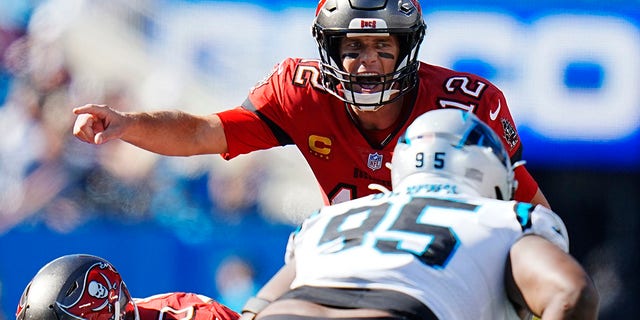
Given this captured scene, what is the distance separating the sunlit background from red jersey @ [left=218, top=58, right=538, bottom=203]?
239 cm

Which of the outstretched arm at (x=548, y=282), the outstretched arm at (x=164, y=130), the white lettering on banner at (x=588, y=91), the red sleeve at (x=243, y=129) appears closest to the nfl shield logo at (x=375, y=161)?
the red sleeve at (x=243, y=129)

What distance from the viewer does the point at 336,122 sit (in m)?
4.89

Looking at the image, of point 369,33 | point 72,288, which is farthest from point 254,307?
point 72,288

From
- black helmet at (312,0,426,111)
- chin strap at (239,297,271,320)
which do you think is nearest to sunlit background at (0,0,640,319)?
black helmet at (312,0,426,111)

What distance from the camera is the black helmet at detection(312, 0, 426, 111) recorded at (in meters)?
4.58

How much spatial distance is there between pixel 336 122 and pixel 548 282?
2250 millimetres

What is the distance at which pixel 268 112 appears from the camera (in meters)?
4.99

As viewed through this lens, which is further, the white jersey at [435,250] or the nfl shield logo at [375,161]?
the nfl shield logo at [375,161]

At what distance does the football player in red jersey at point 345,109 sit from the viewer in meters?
4.60

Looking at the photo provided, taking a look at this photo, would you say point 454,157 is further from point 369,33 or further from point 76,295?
point 76,295

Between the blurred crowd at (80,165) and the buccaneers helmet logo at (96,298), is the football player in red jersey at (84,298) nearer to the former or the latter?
the buccaneers helmet logo at (96,298)

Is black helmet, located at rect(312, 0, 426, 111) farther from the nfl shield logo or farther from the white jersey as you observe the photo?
the white jersey

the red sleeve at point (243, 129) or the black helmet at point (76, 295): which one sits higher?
the red sleeve at point (243, 129)

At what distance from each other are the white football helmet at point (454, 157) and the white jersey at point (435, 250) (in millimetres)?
114
